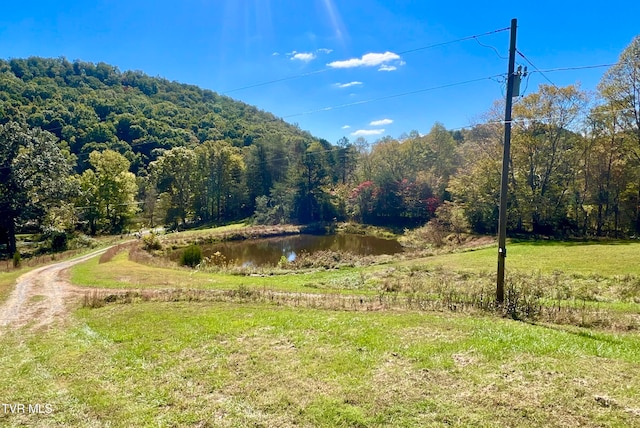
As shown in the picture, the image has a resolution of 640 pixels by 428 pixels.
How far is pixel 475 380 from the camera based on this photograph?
550 cm

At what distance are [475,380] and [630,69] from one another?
108ft

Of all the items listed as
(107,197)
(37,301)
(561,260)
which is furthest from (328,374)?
(107,197)

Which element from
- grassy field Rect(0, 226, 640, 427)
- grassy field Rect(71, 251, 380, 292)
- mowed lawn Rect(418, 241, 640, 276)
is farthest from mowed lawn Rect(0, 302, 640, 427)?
mowed lawn Rect(418, 241, 640, 276)

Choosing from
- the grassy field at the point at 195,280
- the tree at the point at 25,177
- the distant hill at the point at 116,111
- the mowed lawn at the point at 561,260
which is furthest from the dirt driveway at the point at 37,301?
the distant hill at the point at 116,111

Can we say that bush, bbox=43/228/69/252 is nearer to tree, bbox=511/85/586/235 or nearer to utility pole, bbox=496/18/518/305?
utility pole, bbox=496/18/518/305

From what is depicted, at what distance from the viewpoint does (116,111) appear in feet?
245

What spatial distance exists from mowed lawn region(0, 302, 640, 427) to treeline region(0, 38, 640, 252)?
987cm

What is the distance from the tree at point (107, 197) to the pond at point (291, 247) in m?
16.5

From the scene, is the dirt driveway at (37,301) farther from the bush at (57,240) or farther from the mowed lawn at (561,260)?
the mowed lawn at (561,260)

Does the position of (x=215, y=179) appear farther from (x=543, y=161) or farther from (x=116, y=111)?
(x=543, y=161)

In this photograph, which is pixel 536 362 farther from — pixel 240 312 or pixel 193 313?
pixel 193 313

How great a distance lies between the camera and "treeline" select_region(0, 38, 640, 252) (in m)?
30.5

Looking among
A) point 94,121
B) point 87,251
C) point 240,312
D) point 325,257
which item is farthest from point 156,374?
point 94,121

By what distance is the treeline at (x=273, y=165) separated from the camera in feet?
99.9
